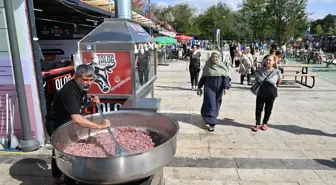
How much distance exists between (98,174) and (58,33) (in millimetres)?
9520

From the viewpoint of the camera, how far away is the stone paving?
368cm

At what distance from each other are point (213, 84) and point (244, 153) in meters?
1.61

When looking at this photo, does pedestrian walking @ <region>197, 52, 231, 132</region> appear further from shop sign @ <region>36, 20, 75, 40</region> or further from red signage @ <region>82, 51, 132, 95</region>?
shop sign @ <region>36, 20, 75, 40</region>

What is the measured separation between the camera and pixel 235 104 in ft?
25.8

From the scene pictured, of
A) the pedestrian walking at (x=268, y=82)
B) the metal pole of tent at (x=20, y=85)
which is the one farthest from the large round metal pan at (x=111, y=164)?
the pedestrian walking at (x=268, y=82)

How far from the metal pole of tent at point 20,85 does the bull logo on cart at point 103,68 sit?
4.00 feet

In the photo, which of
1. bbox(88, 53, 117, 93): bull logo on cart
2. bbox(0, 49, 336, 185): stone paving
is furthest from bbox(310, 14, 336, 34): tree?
bbox(88, 53, 117, 93): bull logo on cart

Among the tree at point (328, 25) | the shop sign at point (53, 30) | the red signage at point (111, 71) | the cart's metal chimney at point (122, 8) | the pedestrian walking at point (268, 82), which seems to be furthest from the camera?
the tree at point (328, 25)

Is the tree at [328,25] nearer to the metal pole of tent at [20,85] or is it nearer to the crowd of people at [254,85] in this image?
the crowd of people at [254,85]

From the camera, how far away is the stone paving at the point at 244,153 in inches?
145

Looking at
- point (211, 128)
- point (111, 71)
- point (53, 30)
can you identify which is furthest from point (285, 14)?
point (111, 71)

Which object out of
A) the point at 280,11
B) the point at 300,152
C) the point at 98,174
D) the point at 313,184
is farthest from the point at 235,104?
the point at 280,11

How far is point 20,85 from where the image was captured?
4199mm

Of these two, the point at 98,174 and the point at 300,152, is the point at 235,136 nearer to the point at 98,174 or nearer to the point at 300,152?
the point at 300,152
